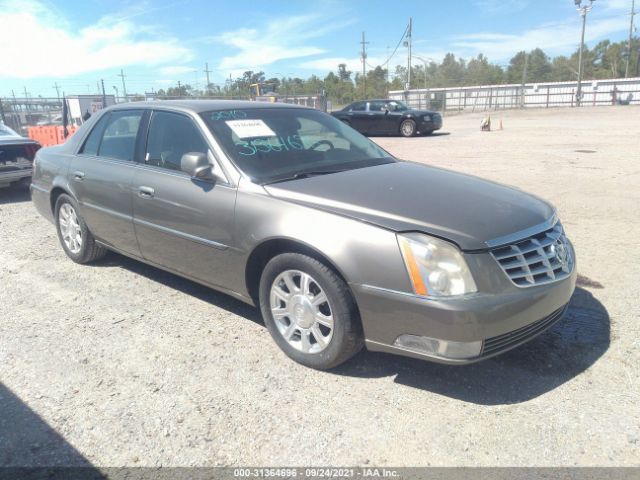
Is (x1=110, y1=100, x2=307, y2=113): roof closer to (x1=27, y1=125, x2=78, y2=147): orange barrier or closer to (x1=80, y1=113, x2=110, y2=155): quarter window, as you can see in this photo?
(x1=80, y1=113, x2=110, y2=155): quarter window

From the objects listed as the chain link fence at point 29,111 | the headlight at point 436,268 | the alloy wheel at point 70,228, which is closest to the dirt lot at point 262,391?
the alloy wheel at point 70,228

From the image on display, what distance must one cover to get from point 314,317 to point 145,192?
Answer: 6.06 ft

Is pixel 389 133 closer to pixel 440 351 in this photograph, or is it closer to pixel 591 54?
pixel 440 351

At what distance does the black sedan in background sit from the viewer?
2025 cm

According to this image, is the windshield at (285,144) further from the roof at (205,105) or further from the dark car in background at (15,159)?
the dark car in background at (15,159)

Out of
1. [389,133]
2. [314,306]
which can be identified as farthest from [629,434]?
[389,133]

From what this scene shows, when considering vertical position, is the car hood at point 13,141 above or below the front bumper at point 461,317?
above

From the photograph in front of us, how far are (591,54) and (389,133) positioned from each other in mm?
96712

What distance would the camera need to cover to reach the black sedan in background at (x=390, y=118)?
2025 centimetres

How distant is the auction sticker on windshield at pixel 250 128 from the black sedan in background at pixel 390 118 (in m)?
16.3

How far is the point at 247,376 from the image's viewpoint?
3105 millimetres

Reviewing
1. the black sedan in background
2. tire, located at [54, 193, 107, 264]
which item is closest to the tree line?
the black sedan in background

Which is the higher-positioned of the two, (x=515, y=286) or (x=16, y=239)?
(x=515, y=286)

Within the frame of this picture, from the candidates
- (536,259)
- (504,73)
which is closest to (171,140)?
(536,259)
